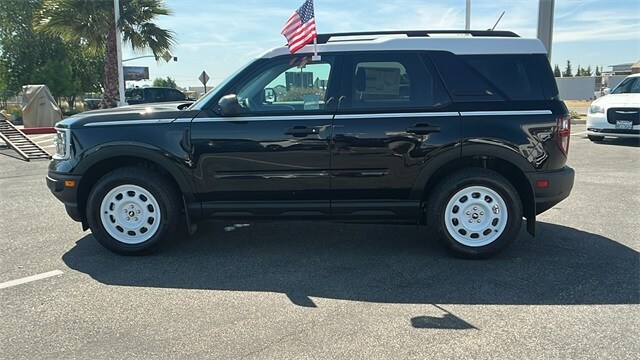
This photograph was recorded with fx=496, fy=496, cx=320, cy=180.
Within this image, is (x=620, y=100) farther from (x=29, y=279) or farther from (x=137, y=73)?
(x=137, y=73)

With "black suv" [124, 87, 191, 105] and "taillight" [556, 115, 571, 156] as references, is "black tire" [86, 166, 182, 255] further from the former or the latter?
"black suv" [124, 87, 191, 105]

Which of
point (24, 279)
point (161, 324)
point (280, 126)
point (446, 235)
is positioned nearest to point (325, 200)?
point (280, 126)

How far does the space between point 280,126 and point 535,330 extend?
8.37 feet

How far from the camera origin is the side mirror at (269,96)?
449 cm

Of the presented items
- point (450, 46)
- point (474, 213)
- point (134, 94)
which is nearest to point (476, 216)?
point (474, 213)

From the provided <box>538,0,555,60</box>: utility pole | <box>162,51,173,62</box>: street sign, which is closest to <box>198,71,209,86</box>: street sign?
<box>162,51,173,62</box>: street sign

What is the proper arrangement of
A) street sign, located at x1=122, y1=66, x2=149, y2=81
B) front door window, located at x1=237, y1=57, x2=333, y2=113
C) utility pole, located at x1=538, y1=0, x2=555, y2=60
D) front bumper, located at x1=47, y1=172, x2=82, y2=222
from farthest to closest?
street sign, located at x1=122, y1=66, x2=149, y2=81, utility pole, located at x1=538, y1=0, x2=555, y2=60, front bumper, located at x1=47, y1=172, x2=82, y2=222, front door window, located at x1=237, y1=57, x2=333, y2=113

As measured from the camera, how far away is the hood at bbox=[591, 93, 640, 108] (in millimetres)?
11727

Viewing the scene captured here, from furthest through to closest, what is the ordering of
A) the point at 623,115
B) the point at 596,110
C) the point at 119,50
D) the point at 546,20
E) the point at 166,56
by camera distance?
the point at 166,56 → the point at 119,50 → the point at 546,20 → the point at 596,110 → the point at 623,115

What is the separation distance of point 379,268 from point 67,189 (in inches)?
116

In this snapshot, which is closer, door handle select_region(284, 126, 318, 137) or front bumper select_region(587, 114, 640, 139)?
door handle select_region(284, 126, 318, 137)

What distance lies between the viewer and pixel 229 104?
14.0 feet

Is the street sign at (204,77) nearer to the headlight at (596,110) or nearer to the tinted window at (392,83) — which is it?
the headlight at (596,110)

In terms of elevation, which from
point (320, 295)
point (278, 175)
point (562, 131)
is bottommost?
point (320, 295)
